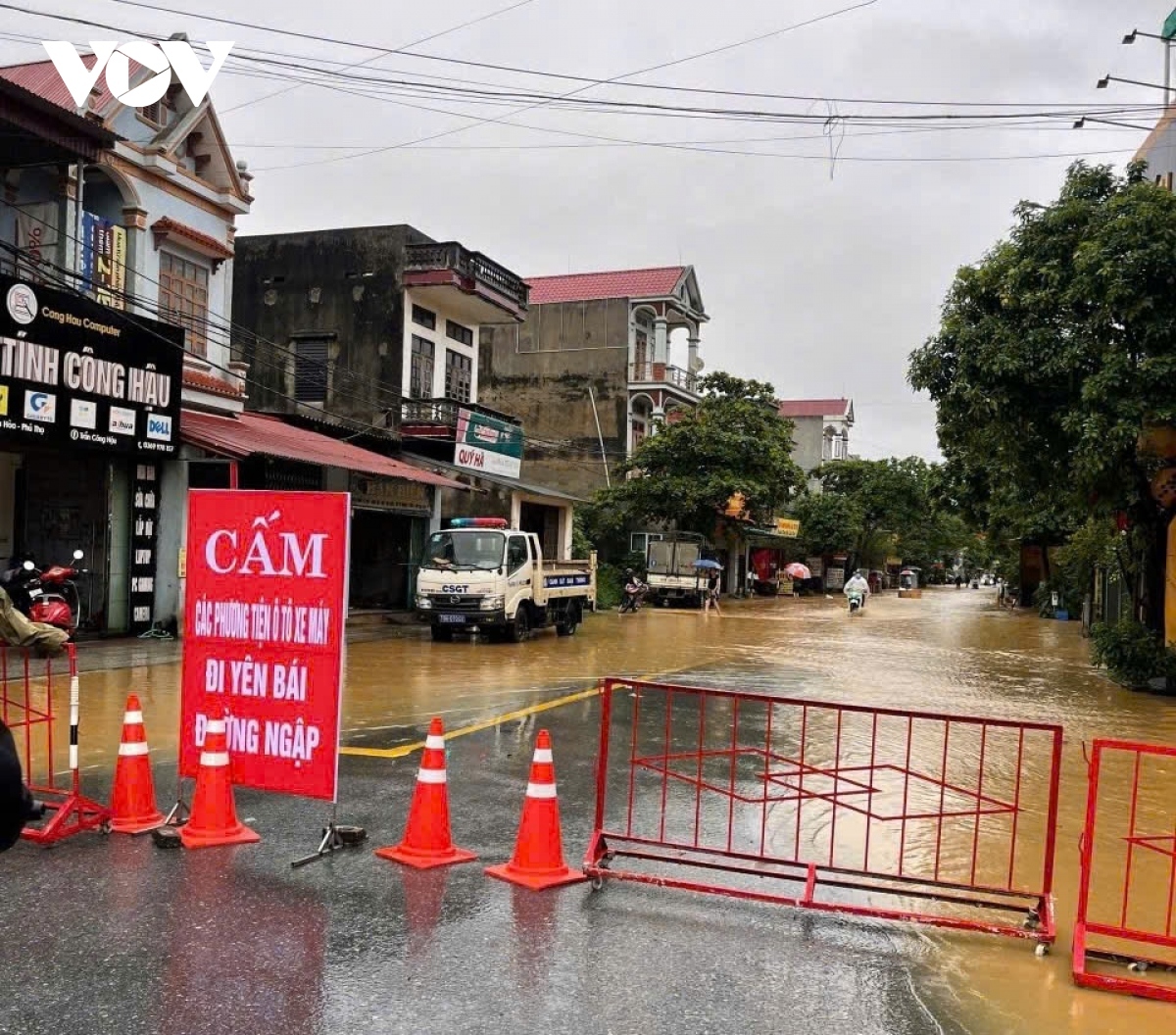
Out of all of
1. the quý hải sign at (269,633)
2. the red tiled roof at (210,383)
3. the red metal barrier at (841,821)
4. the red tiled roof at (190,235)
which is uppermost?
the red tiled roof at (190,235)

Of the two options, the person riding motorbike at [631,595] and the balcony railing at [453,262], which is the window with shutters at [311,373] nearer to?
the balcony railing at [453,262]

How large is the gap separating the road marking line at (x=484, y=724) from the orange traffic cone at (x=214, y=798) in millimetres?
2228

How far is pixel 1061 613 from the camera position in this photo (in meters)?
37.9

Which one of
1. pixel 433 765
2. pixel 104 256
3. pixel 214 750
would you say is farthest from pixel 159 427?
pixel 433 765

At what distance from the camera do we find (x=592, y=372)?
42844 mm

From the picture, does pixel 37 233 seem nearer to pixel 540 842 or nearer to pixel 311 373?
pixel 311 373

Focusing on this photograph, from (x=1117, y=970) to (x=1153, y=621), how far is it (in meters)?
13.2

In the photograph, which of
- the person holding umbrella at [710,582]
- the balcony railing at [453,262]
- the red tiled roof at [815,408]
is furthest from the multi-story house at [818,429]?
the balcony railing at [453,262]

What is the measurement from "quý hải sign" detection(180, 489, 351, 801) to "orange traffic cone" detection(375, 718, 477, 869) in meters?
0.48

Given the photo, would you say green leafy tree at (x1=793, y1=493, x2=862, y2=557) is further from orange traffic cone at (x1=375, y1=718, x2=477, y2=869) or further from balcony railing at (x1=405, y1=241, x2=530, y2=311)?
orange traffic cone at (x1=375, y1=718, x2=477, y2=869)

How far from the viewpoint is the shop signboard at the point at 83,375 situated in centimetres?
1332

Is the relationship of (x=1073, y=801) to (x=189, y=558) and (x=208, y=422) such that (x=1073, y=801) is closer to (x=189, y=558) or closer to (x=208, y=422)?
(x=189, y=558)

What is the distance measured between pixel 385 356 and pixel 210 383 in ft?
26.9

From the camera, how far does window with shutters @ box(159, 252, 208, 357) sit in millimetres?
17281
